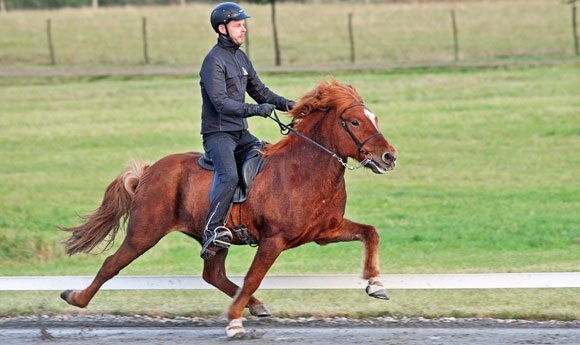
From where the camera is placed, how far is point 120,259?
28.5 feet

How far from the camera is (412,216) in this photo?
16.9m

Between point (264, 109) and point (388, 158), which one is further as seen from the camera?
point (264, 109)

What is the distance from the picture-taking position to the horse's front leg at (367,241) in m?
8.31

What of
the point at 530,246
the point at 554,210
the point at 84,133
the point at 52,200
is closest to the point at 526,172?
the point at 554,210

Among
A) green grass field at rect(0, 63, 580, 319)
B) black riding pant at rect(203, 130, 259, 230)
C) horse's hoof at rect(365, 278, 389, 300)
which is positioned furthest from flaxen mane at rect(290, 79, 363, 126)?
green grass field at rect(0, 63, 580, 319)

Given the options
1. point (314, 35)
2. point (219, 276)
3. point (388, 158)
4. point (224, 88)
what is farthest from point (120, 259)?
point (314, 35)

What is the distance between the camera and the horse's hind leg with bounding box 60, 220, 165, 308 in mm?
8648

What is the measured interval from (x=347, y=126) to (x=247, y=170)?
842mm

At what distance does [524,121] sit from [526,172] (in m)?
4.41

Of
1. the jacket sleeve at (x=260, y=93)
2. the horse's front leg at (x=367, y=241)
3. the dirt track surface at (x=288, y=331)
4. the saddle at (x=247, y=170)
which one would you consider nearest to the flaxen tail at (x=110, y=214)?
the dirt track surface at (x=288, y=331)

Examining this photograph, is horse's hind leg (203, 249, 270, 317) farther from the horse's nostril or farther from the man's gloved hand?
the horse's nostril

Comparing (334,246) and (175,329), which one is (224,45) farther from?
(334,246)

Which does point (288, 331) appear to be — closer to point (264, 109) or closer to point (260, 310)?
point (260, 310)

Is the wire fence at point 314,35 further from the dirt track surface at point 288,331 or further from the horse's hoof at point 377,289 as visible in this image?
the horse's hoof at point 377,289
